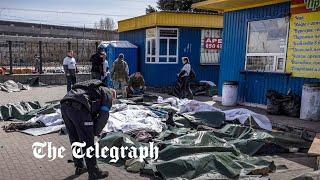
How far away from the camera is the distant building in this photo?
50.7m

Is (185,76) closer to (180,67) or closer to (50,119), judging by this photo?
(180,67)

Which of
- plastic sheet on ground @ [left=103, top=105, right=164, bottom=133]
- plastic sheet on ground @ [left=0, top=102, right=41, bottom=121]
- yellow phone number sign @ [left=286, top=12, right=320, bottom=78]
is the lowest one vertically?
plastic sheet on ground @ [left=0, top=102, right=41, bottom=121]

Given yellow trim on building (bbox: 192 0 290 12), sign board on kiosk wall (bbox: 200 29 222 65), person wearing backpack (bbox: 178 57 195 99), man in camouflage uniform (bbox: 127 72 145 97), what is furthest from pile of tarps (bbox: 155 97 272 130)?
sign board on kiosk wall (bbox: 200 29 222 65)

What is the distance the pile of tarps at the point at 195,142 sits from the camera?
5.45 m

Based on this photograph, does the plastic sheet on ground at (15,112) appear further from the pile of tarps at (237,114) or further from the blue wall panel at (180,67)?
the blue wall panel at (180,67)

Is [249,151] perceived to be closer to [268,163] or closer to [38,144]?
[268,163]

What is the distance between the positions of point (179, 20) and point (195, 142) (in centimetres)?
1100

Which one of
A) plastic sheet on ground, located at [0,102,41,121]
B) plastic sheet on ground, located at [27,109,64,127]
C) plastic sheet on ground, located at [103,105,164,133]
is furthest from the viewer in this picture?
plastic sheet on ground, located at [0,102,41,121]

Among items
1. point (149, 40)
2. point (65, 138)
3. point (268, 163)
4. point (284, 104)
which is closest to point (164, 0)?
point (149, 40)

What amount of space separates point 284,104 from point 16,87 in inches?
522

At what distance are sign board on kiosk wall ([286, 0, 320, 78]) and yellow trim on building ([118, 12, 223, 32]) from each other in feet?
23.9

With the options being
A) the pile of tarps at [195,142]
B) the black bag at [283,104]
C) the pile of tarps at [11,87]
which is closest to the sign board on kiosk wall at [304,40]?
the black bag at [283,104]

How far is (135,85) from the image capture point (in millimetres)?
12898

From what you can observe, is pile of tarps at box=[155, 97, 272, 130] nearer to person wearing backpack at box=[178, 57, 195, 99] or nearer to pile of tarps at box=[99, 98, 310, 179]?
pile of tarps at box=[99, 98, 310, 179]
